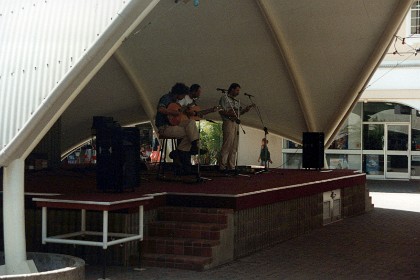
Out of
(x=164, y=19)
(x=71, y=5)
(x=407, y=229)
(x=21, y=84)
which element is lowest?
(x=407, y=229)

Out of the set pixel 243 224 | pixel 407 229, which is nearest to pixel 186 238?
pixel 243 224

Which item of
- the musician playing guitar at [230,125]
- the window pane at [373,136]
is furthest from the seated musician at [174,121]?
the window pane at [373,136]

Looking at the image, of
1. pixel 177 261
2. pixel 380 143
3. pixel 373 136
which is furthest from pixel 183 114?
pixel 373 136

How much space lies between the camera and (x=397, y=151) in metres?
28.2

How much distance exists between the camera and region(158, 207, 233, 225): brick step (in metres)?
9.80

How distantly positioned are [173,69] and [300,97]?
3.06 metres

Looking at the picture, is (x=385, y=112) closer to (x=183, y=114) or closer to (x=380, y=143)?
(x=380, y=143)

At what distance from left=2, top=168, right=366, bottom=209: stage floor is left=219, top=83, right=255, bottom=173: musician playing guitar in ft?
1.07

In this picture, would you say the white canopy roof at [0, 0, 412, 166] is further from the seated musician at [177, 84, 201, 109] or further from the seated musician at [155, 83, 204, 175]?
the seated musician at [155, 83, 204, 175]

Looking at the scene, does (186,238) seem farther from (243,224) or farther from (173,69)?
(173,69)

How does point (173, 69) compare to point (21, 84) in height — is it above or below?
above

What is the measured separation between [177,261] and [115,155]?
146 cm

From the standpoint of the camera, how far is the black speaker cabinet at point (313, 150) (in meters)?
17.7

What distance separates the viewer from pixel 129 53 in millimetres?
17594
